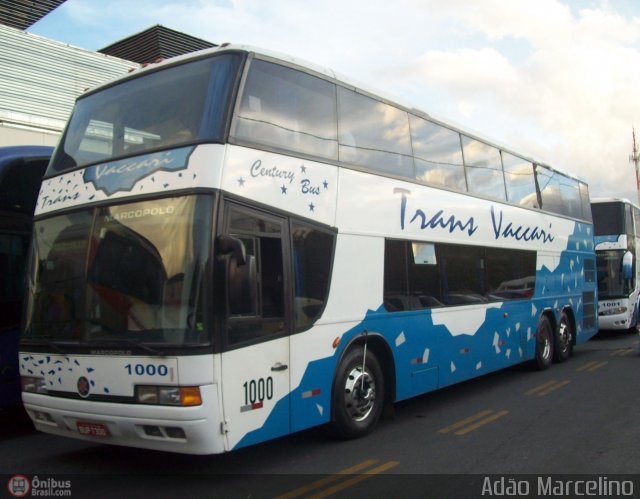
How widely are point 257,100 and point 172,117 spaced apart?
32.0 inches

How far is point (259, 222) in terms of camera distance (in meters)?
5.84

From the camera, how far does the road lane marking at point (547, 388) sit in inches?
385

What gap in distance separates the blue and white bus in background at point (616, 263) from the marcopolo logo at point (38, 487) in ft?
51.9

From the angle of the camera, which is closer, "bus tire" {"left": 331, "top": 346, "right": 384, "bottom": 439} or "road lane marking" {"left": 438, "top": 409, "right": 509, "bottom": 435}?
"bus tire" {"left": 331, "top": 346, "right": 384, "bottom": 439}

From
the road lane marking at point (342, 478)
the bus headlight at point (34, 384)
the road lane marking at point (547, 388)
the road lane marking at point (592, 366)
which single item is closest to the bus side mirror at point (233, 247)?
the road lane marking at point (342, 478)

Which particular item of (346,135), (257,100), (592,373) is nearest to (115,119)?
(257,100)

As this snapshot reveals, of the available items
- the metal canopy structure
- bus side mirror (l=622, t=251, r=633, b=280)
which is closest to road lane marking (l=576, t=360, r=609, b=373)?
bus side mirror (l=622, t=251, r=633, b=280)

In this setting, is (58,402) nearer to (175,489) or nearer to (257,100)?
(175,489)

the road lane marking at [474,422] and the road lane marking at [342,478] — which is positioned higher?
the road lane marking at [342,478]

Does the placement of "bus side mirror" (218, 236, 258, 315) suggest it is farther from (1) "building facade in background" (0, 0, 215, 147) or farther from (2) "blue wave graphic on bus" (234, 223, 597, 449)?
(1) "building facade in background" (0, 0, 215, 147)

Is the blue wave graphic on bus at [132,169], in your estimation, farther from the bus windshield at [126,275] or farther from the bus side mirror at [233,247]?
the bus side mirror at [233,247]

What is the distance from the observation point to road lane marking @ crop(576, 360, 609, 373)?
39.9 feet

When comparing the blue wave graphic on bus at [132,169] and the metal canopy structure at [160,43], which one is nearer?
the blue wave graphic on bus at [132,169]

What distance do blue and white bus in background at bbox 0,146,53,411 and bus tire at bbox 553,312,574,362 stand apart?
32.0 ft
